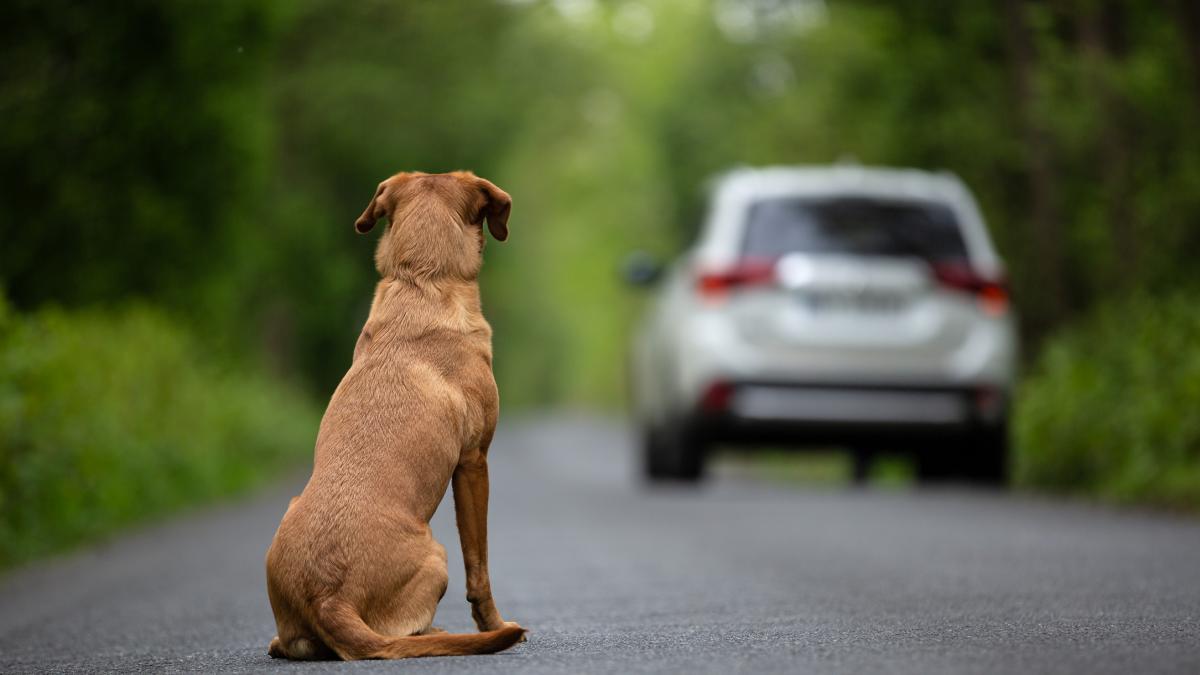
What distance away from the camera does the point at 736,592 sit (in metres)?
7.43

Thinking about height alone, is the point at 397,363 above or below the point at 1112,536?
above

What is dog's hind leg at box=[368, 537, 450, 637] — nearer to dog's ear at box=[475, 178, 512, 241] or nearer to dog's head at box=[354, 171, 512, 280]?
dog's head at box=[354, 171, 512, 280]

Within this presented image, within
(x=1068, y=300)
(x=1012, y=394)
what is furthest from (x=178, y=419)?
(x=1068, y=300)

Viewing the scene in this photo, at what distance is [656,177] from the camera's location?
185 ft

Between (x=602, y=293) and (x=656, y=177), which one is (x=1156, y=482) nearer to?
(x=656, y=177)

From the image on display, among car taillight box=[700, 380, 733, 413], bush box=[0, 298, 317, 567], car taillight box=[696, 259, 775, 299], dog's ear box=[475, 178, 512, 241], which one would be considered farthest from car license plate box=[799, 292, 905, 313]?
dog's ear box=[475, 178, 512, 241]

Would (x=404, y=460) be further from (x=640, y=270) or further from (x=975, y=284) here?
(x=640, y=270)

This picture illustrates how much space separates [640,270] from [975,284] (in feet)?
9.80

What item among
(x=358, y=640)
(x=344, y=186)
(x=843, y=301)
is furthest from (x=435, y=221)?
(x=344, y=186)

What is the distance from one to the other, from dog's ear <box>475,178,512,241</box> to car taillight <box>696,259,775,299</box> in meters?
6.39

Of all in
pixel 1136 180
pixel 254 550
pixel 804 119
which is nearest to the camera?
pixel 254 550

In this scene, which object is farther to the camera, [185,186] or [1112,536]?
[185,186]

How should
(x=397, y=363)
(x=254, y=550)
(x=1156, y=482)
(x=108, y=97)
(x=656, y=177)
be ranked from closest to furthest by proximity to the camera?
(x=397, y=363)
(x=254, y=550)
(x=1156, y=482)
(x=108, y=97)
(x=656, y=177)

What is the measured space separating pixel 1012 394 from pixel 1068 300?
7.07 meters
